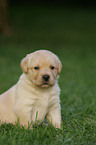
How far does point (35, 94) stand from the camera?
395 cm

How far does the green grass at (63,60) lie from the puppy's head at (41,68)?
71cm

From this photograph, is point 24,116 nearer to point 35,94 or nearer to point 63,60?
point 35,94

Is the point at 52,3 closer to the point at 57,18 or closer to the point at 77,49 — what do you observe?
the point at 57,18

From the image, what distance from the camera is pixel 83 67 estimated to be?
1155cm

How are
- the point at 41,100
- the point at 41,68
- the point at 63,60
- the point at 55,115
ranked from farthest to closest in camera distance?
the point at 63,60 → the point at 55,115 → the point at 41,100 → the point at 41,68

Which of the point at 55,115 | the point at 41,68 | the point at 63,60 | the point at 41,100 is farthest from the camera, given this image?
the point at 63,60

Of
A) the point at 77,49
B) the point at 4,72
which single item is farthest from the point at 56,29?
the point at 4,72

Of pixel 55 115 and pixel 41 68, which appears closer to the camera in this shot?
pixel 41 68

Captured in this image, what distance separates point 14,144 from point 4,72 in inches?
274

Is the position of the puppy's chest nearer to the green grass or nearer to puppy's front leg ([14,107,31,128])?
puppy's front leg ([14,107,31,128])

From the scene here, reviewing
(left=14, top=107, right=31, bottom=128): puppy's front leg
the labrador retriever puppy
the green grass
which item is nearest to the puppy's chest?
the labrador retriever puppy

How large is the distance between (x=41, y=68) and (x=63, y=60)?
30.6 feet

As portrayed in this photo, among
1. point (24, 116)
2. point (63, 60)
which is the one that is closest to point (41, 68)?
point (24, 116)

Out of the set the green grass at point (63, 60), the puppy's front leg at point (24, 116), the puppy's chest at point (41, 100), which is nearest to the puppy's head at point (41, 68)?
the puppy's chest at point (41, 100)
